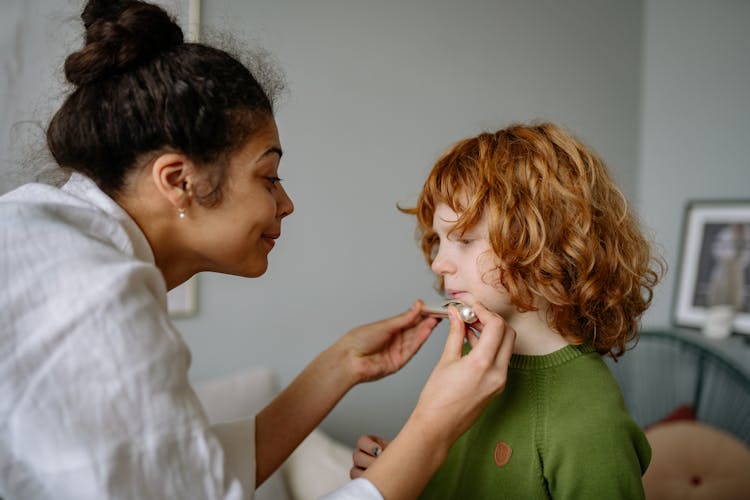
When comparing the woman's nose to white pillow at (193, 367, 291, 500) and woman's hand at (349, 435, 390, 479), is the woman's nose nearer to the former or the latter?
woman's hand at (349, 435, 390, 479)

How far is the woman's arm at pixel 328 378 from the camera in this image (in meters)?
1.03

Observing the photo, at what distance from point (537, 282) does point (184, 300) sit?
100 cm

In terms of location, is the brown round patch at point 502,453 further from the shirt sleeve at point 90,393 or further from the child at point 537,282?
the shirt sleeve at point 90,393

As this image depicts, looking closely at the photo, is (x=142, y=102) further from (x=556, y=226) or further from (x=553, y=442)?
(x=553, y=442)

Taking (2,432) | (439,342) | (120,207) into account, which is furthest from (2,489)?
(439,342)

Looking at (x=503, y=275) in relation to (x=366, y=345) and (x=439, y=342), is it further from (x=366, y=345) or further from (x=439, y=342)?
(x=439, y=342)

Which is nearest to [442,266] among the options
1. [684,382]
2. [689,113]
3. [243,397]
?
[243,397]

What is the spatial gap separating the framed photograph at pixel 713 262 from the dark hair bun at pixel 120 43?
2302mm

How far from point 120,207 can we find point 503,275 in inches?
24.8

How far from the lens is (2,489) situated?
631 mm

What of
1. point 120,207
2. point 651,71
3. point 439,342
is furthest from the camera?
point 651,71

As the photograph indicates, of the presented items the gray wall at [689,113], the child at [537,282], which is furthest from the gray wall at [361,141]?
the child at [537,282]

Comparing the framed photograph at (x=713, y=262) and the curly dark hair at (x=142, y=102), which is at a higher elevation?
the curly dark hair at (x=142, y=102)

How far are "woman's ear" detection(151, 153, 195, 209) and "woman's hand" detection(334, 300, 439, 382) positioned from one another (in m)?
0.45
